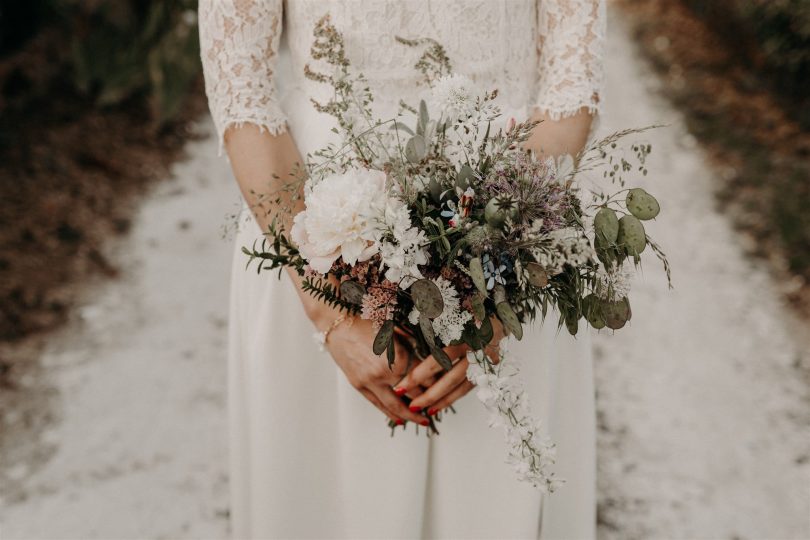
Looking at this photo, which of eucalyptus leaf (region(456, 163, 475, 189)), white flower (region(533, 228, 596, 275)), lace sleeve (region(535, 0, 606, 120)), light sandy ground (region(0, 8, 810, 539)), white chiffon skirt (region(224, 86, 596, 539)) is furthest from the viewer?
light sandy ground (region(0, 8, 810, 539))

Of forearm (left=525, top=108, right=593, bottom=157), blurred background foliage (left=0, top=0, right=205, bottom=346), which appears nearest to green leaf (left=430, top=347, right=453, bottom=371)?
forearm (left=525, top=108, right=593, bottom=157)

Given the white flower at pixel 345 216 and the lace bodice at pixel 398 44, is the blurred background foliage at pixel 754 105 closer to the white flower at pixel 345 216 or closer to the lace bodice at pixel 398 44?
the lace bodice at pixel 398 44

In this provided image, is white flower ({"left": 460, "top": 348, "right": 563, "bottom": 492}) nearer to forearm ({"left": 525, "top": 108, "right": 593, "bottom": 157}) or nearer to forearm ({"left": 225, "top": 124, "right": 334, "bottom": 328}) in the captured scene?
forearm ({"left": 225, "top": 124, "right": 334, "bottom": 328})

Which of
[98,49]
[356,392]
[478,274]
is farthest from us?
[98,49]

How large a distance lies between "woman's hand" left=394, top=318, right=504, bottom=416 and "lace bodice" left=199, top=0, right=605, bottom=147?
556 millimetres

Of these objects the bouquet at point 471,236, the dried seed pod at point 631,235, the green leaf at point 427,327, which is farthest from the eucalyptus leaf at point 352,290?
the dried seed pod at point 631,235

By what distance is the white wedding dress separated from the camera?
1560mm

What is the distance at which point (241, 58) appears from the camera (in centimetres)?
153

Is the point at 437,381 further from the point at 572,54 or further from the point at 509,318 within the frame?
the point at 572,54

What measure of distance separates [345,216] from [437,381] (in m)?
0.48

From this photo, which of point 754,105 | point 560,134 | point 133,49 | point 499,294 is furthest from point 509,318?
point 754,105

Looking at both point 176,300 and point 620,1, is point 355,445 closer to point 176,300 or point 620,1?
point 176,300

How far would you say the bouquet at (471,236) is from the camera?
1.15m

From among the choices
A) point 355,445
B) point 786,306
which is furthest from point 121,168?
point 786,306
